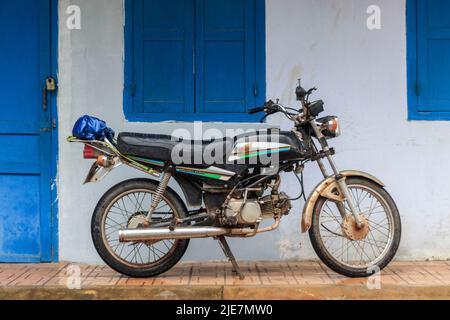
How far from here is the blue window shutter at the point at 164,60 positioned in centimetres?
653

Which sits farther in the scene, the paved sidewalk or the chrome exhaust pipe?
the chrome exhaust pipe

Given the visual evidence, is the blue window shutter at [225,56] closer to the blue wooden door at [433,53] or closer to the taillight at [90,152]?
the taillight at [90,152]

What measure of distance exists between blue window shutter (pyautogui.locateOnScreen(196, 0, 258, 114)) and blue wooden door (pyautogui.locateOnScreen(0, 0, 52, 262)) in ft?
5.00

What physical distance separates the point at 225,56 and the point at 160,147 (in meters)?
1.51

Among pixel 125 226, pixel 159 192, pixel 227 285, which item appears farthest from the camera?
pixel 125 226

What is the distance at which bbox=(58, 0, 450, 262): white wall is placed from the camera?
6496mm

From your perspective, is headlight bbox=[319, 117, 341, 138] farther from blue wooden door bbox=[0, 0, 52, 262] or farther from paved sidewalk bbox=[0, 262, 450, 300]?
blue wooden door bbox=[0, 0, 52, 262]

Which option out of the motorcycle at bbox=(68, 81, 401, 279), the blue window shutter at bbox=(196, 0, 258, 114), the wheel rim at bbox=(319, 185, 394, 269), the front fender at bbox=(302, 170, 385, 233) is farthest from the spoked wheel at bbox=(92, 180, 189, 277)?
the wheel rim at bbox=(319, 185, 394, 269)

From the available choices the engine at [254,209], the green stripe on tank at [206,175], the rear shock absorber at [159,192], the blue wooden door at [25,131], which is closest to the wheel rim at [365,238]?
the engine at [254,209]

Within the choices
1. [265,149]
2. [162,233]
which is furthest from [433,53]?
[162,233]

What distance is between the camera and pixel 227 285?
5.45 m

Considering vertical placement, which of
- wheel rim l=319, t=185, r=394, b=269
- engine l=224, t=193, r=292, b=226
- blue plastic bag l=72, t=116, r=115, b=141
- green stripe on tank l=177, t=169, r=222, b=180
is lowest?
wheel rim l=319, t=185, r=394, b=269

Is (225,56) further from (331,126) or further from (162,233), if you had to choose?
(162,233)

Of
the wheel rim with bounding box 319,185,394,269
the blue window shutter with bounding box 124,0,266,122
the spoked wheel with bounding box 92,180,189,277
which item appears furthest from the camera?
the blue window shutter with bounding box 124,0,266,122
